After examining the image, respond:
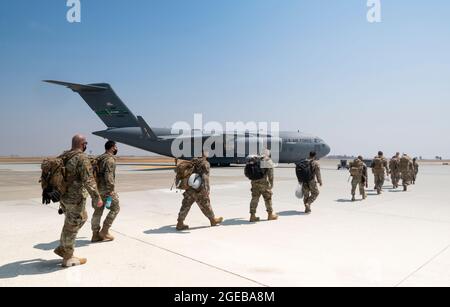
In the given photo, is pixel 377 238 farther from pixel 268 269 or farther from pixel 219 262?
pixel 219 262

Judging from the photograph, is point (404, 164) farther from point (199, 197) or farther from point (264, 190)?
point (199, 197)

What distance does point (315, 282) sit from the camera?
11.7ft

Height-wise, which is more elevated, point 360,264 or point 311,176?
point 311,176

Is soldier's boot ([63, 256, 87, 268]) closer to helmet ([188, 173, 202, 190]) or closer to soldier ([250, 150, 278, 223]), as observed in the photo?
helmet ([188, 173, 202, 190])

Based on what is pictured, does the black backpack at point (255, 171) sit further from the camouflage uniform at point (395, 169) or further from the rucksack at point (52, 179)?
the camouflage uniform at point (395, 169)

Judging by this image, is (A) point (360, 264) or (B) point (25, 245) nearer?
(A) point (360, 264)

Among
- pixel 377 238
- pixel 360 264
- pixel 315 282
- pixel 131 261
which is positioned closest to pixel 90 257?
pixel 131 261

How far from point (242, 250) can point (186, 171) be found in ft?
7.54

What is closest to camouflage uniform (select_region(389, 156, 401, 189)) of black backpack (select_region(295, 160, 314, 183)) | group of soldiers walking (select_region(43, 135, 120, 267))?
black backpack (select_region(295, 160, 314, 183))

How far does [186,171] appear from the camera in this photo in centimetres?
647

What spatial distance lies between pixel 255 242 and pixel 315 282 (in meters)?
1.88

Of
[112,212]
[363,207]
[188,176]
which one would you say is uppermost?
[188,176]

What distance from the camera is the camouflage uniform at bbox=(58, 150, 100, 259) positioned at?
4.22 m

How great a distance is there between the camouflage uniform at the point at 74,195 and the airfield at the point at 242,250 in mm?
503
